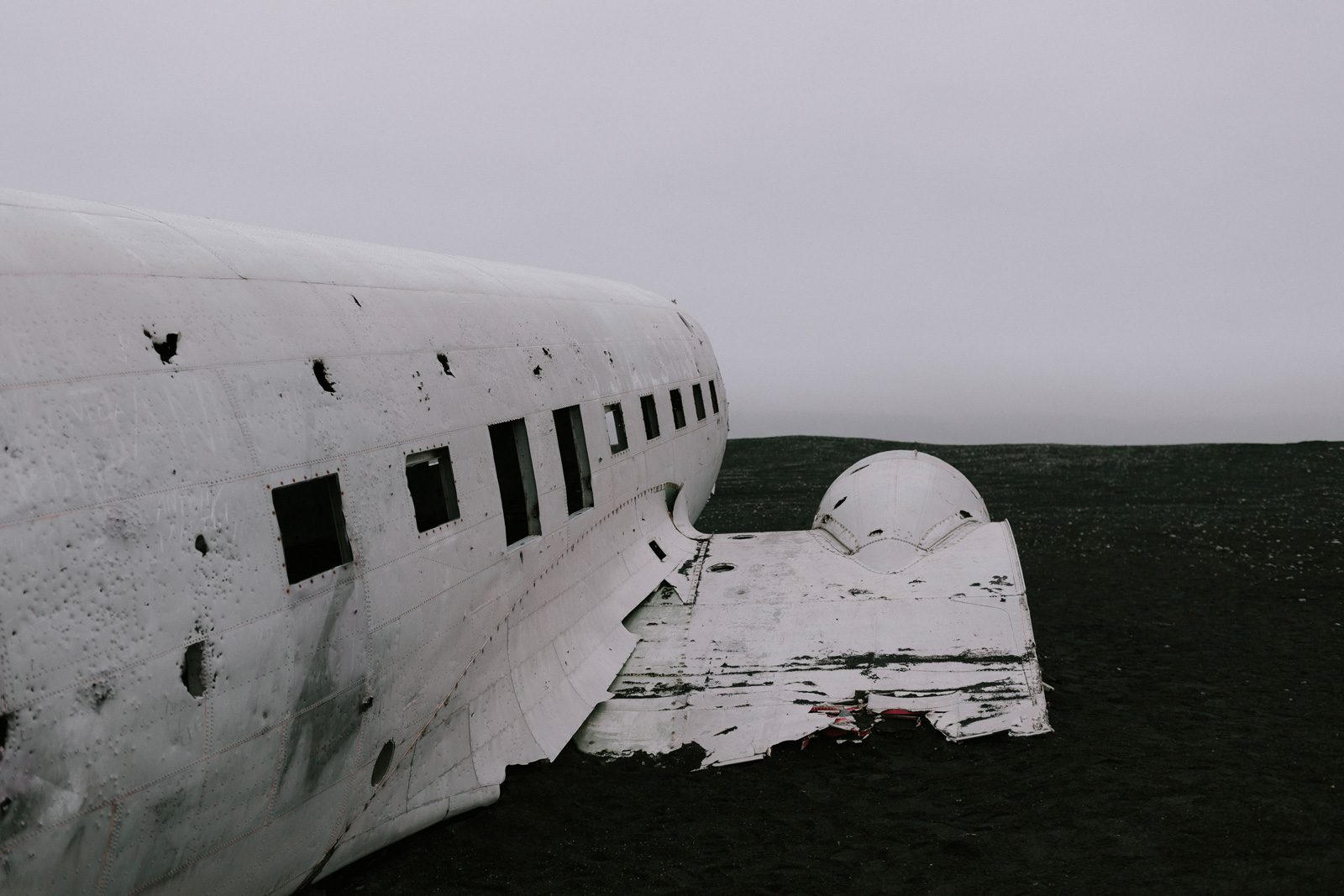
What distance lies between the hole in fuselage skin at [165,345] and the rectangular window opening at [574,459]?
14.3ft

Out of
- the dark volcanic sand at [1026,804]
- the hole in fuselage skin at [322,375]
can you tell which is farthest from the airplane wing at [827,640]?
the hole in fuselage skin at [322,375]

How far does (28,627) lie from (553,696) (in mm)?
5117

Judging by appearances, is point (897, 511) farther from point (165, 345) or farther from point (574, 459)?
point (165, 345)

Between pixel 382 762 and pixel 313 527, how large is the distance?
1829mm

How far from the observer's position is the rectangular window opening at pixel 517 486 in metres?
8.55

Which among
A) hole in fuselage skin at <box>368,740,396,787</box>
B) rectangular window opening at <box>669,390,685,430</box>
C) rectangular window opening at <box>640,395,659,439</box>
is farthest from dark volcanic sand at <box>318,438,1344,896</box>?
rectangular window opening at <box>669,390,685,430</box>

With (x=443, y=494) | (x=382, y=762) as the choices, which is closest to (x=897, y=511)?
(x=443, y=494)

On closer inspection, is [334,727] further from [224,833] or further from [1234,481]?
[1234,481]

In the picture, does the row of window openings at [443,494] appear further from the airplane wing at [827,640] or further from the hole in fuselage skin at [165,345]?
the airplane wing at [827,640]

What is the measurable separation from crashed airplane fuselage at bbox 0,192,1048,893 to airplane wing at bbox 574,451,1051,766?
4cm

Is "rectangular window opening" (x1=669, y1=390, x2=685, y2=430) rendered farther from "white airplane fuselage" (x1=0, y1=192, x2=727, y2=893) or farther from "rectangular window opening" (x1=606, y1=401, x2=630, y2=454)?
"white airplane fuselage" (x1=0, y1=192, x2=727, y2=893)

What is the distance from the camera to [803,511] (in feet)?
80.7

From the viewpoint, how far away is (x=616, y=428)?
11312 millimetres

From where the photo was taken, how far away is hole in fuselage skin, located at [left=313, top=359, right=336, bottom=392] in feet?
20.2
